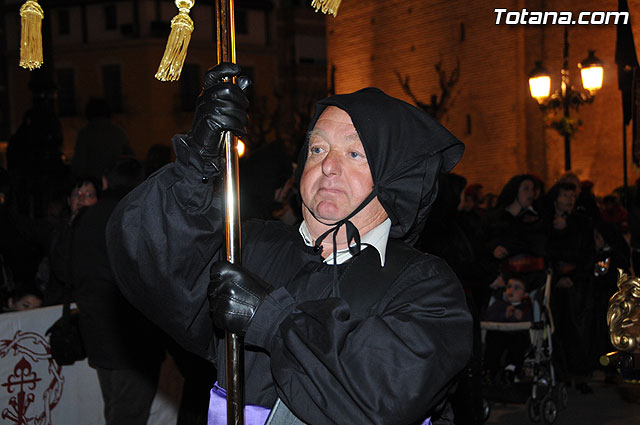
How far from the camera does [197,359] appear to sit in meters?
5.41

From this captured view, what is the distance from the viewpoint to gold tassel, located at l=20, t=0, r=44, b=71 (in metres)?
2.59

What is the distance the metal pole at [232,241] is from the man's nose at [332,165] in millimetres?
320

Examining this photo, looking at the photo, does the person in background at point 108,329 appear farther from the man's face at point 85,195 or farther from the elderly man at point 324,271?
the elderly man at point 324,271

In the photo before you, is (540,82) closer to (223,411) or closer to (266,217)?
(266,217)

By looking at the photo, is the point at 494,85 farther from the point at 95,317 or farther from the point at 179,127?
the point at 179,127

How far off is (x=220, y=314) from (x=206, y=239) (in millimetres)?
304

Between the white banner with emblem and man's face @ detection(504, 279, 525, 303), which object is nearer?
the white banner with emblem

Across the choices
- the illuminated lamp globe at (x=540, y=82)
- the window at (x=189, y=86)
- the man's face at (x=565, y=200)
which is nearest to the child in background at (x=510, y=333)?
the man's face at (x=565, y=200)

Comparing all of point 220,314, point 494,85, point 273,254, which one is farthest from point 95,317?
point 494,85

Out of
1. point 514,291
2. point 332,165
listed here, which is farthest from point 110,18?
point 332,165

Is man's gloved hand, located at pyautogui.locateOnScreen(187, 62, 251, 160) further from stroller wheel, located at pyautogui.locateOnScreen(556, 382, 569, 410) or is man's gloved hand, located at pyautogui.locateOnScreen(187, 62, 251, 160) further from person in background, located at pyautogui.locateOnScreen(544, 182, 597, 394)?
person in background, located at pyautogui.locateOnScreen(544, 182, 597, 394)

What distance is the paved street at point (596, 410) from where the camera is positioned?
24.0 ft

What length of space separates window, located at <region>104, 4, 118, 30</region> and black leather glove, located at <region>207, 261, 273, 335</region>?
42.2m

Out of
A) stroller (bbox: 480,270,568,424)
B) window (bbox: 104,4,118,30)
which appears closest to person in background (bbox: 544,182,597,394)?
stroller (bbox: 480,270,568,424)
